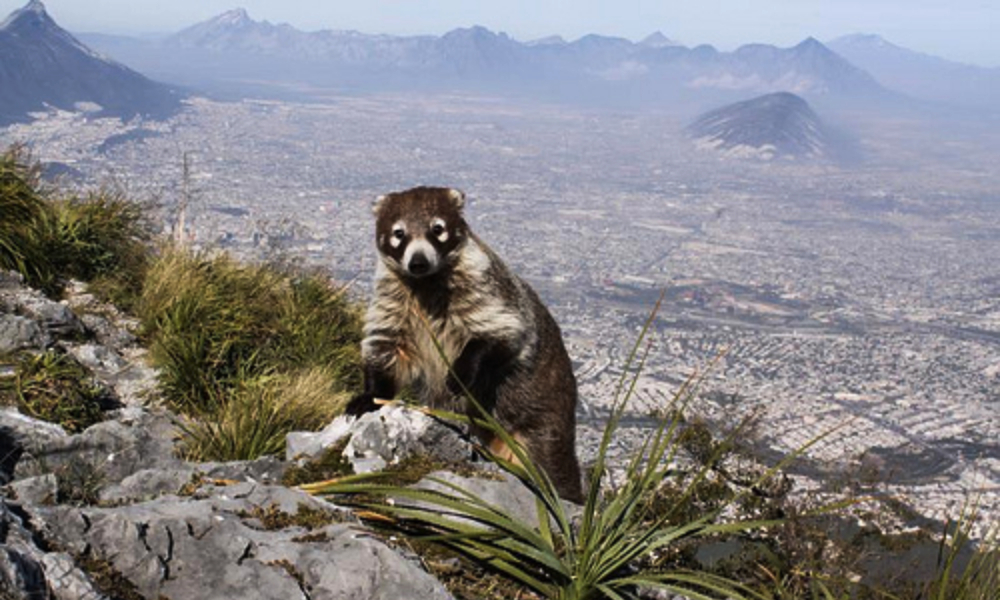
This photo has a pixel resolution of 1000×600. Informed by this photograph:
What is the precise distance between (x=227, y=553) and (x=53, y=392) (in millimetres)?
3026

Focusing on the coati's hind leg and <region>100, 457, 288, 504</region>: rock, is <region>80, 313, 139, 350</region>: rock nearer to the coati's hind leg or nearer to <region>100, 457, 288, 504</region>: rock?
<region>100, 457, 288, 504</region>: rock

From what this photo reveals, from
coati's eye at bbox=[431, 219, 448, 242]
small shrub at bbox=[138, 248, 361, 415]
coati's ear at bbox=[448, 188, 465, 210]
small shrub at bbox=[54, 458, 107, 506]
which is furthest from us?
small shrub at bbox=[138, 248, 361, 415]

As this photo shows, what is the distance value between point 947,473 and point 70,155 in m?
76.8

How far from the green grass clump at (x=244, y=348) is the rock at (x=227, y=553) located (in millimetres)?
2055

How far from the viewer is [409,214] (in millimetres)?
5242

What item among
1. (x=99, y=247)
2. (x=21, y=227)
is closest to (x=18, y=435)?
(x=21, y=227)

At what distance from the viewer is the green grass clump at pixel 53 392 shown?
15.6 ft

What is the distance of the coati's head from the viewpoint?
16.0 feet

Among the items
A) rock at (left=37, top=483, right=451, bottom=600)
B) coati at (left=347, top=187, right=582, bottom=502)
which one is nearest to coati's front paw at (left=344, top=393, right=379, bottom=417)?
coati at (left=347, top=187, right=582, bottom=502)

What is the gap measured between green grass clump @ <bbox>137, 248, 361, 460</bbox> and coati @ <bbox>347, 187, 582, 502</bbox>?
0.63m

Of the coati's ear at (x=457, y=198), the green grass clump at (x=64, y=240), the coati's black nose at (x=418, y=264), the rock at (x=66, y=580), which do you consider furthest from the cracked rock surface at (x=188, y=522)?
the green grass clump at (x=64, y=240)

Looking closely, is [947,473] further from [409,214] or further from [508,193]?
[508,193]

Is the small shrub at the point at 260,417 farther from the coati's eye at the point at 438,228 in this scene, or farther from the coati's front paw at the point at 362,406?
the coati's eye at the point at 438,228

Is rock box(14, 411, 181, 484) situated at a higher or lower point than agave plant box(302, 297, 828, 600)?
lower
